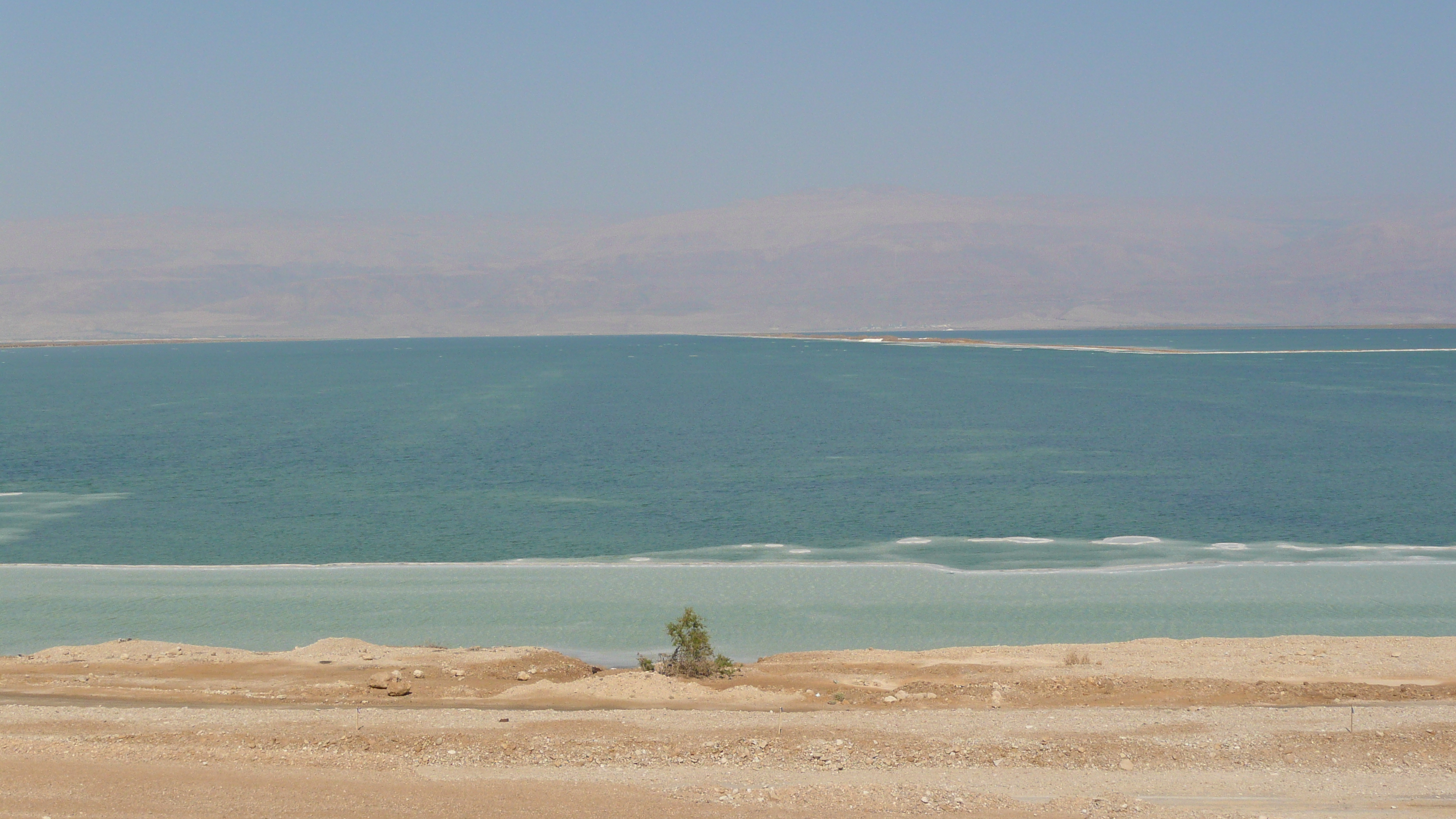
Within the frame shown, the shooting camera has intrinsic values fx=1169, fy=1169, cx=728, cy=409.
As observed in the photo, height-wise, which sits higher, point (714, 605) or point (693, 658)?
point (714, 605)

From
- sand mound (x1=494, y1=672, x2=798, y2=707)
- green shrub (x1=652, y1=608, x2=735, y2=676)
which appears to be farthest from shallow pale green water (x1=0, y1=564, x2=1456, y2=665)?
sand mound (x1=494, y1=672, x2=798, y2=707)

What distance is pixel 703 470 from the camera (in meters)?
51.4

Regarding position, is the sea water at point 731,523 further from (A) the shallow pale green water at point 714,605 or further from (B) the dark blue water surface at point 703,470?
(B) the dark blue water surface at point 703,470

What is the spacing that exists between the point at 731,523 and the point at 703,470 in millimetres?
12390

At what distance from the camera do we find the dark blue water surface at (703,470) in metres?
36.8

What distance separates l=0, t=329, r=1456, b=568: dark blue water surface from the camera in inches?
1447

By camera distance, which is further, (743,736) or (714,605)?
(714,605)

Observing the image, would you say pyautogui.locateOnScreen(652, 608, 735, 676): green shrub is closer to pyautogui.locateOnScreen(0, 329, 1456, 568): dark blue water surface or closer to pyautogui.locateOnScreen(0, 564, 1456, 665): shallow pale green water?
pyautogui.locateOnScreen(0, 564, 1456, 665): shallow pale green water

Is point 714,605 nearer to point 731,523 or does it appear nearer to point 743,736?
point 731,523

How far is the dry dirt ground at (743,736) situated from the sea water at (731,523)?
5.17 meters

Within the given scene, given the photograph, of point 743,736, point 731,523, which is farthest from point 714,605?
point 743,736

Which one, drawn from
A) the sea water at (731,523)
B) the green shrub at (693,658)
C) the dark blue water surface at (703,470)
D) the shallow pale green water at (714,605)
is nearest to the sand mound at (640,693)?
the green shrub at (693,658)

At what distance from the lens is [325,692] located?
1838cm

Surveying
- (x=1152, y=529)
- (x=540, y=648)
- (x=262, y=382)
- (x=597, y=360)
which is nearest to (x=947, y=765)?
(x=540, y=648)
